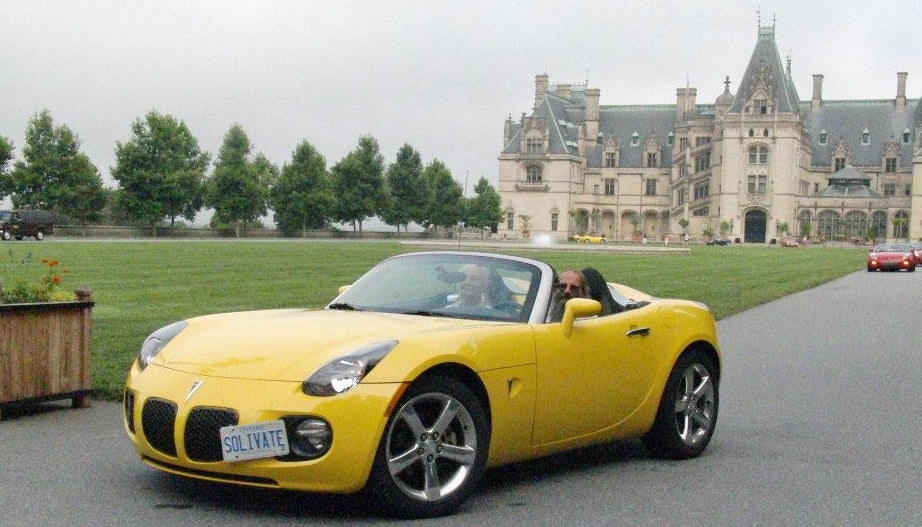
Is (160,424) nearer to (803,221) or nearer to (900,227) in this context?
(803,221)

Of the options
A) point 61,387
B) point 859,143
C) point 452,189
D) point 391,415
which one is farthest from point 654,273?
point 859,143

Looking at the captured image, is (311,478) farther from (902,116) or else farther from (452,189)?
(902,116)

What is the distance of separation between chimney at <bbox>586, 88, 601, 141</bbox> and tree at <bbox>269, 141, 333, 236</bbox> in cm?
5874

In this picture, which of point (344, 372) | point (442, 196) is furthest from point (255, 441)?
point (442, 196)

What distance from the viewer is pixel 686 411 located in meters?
7.91

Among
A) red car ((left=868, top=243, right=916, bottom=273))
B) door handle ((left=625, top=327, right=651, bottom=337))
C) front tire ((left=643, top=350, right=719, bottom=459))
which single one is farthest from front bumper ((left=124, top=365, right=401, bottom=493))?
red car ((left=868, top=243, right=916, bottom=273))

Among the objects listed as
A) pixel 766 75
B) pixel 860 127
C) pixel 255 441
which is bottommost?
pixel 255 441

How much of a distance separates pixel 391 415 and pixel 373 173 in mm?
105528

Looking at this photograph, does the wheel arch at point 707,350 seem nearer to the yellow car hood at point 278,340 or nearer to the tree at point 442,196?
the yellow car hood at point 278,340

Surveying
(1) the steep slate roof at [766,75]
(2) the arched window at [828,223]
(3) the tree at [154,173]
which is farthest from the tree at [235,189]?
(2) the arched window at [828,223]

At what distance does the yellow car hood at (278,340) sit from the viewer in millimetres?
5727

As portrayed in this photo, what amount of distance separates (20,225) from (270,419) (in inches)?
2343

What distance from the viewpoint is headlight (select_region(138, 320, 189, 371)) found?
6.41 meters

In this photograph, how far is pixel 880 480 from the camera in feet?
23.6
